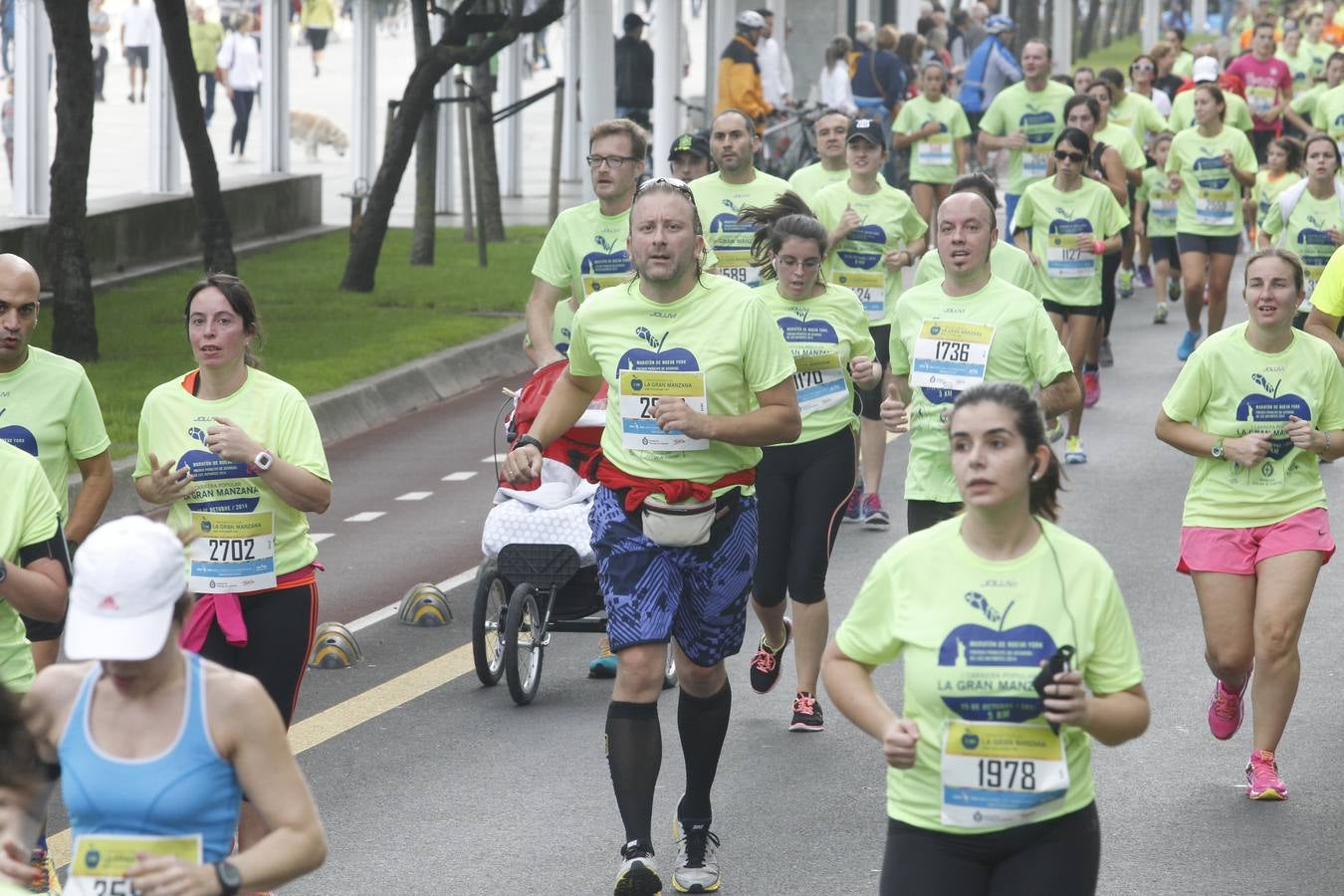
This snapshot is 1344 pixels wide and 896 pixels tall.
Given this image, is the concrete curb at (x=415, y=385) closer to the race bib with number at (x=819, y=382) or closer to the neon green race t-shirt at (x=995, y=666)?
the race bib with number at (x=819, y=382)

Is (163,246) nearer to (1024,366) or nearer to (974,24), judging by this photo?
(1024,366)

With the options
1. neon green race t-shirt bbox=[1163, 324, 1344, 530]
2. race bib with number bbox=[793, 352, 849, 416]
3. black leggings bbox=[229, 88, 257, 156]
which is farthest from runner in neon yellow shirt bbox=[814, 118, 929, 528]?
black leggings bbox=[229, 88, 257, 156]

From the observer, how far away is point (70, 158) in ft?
49.9

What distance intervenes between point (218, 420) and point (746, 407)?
1482mm

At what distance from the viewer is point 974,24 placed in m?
39.6

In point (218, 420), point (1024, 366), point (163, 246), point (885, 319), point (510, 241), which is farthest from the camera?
point (510, 241)

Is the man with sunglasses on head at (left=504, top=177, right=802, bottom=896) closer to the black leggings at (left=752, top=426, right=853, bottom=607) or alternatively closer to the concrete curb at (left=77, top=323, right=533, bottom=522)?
the black leggings at (left=752, top=426, right=853, bottom=607)

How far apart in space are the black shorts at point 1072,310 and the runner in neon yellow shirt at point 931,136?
636 centimetres

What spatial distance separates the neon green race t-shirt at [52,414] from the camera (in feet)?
21.8

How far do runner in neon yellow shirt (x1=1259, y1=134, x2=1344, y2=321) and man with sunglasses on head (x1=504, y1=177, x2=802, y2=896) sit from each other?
21.4 ft

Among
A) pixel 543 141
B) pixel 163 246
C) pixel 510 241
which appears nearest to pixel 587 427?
pixel 163 246

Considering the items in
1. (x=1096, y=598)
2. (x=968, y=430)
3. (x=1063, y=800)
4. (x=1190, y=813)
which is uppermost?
(x=968, y=430)

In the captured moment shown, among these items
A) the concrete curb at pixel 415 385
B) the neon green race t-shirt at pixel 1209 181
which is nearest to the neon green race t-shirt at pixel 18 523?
the concrete curb at pixel 415 385

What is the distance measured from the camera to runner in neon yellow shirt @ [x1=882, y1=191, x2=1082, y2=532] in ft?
26.9
